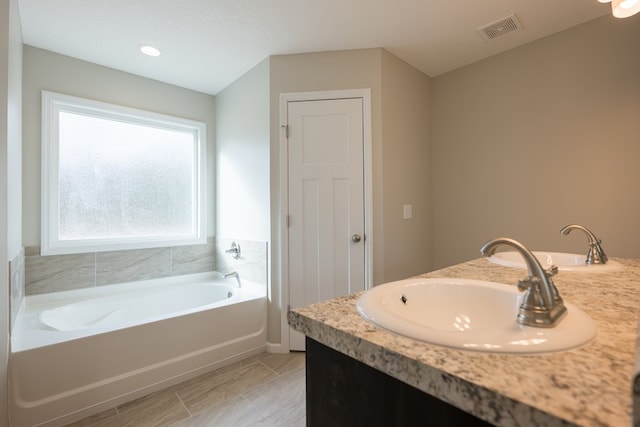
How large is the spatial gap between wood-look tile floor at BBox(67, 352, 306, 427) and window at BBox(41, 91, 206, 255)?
4.65 ft

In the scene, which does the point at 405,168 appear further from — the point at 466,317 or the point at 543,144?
the point at 466,317

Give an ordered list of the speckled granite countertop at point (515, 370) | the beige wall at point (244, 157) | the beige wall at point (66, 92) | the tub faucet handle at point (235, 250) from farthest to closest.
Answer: the tub faucet handle at point (235, 250) < the beige wall at point (244, 157) < the beige wall at point (66, 92) < the speckled granite countertop at point (515, 370)

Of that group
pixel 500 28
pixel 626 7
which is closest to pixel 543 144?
pixel 500 28

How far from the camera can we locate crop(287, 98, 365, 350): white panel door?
92.0 inches

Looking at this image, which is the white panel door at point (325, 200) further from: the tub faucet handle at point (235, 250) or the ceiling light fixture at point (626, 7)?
the ceiling light fixture at point (626, 7)

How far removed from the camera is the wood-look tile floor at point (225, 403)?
1606 millimetres

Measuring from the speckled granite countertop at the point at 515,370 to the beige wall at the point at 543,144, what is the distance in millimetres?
1705

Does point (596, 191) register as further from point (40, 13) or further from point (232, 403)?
point (40, 13)

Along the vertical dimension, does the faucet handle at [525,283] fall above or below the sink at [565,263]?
above

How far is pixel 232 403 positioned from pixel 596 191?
9.04ft

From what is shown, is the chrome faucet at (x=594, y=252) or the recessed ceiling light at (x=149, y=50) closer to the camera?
the chrome faucet at (x=594, y=252)

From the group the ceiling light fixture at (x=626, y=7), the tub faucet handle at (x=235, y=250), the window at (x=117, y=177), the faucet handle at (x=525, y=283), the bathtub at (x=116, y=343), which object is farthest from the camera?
the tub faucet handle at (x=235, y=250)

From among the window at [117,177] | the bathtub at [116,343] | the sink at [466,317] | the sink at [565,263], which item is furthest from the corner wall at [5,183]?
the sink at [565,263]

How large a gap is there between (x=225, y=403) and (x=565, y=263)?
2.06 m
